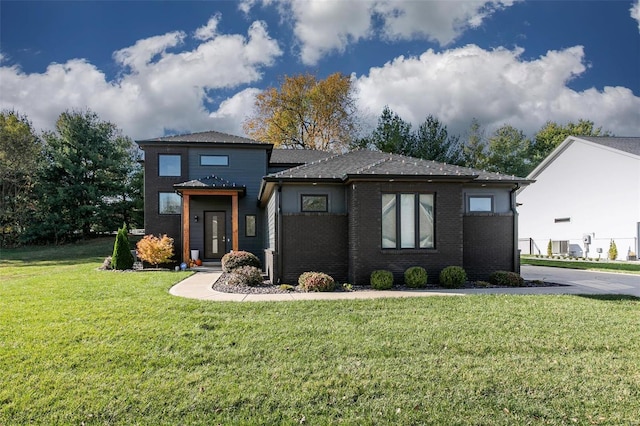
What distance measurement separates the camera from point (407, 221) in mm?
10375

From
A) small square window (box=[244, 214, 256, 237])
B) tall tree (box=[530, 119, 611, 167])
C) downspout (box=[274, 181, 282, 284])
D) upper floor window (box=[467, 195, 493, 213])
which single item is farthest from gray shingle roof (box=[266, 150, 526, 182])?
tall tree (box=[530, 119, 611, 167])

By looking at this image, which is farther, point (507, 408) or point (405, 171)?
point (405, 171)

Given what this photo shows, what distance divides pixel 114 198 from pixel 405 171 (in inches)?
1100

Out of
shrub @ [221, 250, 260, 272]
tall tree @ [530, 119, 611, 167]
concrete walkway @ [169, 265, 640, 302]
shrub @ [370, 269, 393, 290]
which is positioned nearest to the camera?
concrete walkway @ [169, 265, 640, 302]

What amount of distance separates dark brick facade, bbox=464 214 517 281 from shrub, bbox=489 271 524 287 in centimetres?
70

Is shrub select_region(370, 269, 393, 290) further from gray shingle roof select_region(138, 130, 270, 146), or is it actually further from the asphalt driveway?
gray shingle roof select_region(138, 130, 270, 146)

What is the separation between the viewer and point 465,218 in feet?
37.8

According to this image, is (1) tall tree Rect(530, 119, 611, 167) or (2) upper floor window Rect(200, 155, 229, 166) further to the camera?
(1) tall tree Rect(530, 119, 611, 167)

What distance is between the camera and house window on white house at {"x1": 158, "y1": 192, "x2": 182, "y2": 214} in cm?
1773

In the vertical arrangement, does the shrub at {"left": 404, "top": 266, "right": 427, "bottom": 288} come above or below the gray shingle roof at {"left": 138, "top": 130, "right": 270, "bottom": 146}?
below

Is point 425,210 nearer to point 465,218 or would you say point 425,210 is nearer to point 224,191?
point 465,218

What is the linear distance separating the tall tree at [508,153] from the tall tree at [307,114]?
1492cm

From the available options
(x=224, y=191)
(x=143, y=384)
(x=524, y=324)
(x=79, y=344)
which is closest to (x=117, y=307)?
(x=79, y=344)

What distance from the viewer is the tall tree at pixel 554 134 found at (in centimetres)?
3700
